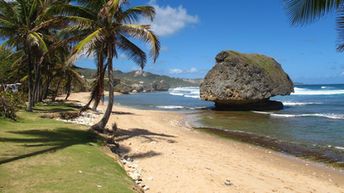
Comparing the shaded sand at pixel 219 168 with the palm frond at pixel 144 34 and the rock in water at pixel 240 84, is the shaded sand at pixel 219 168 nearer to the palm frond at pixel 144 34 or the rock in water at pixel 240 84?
the palm frond at pixel 144 34

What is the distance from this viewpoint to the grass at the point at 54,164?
708 cm

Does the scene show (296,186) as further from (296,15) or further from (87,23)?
(87,23)

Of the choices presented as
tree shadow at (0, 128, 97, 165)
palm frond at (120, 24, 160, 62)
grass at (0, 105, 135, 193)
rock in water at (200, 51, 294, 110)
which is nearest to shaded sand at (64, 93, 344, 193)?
grass at (0, 105, 135, 193)

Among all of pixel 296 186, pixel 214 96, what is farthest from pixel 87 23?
pixel 214 96

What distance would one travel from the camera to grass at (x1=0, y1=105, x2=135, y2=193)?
708cm

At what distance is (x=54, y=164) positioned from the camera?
8641 mm

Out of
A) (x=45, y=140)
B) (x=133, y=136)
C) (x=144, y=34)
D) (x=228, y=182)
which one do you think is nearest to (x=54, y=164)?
(x=45, y=140)

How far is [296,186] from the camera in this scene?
35.8ft

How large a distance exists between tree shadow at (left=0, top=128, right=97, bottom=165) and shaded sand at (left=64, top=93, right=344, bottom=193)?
1.83 metres

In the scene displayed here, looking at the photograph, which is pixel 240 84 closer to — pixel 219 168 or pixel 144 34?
pixel 144 34

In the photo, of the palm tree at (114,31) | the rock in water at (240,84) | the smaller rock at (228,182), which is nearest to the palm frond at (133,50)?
the palm tree at (114,31)

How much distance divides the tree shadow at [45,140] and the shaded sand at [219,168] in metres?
1.83

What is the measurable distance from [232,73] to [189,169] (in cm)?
2627

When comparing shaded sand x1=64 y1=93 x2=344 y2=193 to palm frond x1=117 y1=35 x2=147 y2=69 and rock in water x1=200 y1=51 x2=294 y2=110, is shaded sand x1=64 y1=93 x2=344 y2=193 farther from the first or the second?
rock in water x1=200 y1=51 x2=294 y2=110
